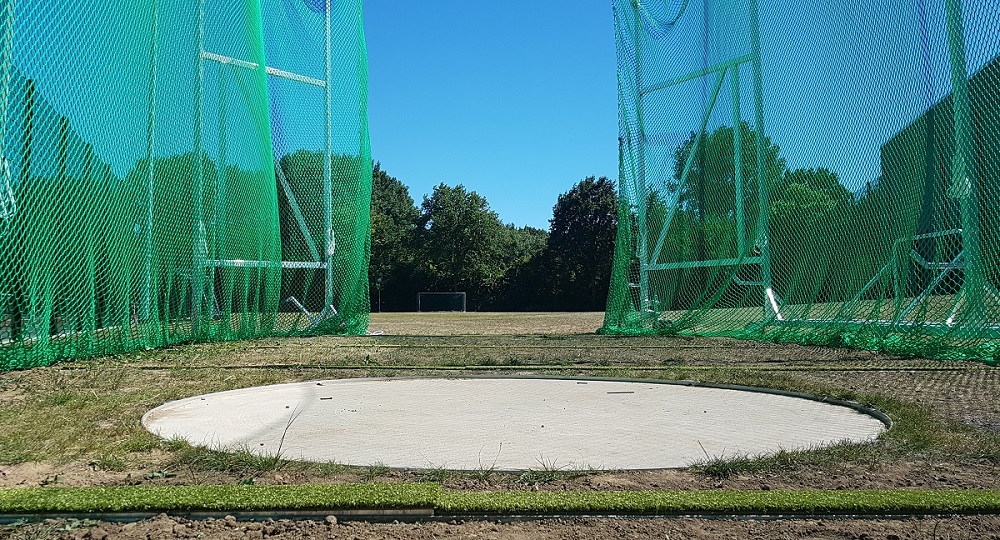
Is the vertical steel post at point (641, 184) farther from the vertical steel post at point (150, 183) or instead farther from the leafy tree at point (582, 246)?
the leafy tree at point (582, 246)

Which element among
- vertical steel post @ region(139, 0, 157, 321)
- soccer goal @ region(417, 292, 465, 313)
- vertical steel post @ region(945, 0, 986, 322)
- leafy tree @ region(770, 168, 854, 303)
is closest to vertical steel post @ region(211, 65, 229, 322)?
vertical steel post @ region(139, 0, 157, 321)

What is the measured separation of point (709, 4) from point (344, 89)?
6.55 m

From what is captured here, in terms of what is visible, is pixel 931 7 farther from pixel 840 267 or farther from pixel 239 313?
pixel 239 313

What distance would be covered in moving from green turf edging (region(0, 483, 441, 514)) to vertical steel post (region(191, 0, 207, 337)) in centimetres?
738

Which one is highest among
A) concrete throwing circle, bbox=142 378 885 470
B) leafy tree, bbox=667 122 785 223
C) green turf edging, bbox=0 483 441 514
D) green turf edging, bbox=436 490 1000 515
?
leafy tree, bbox=667 122 785 223

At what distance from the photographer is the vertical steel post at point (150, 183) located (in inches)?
315

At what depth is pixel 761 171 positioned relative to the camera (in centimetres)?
1012

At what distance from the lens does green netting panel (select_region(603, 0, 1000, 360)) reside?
670 cm

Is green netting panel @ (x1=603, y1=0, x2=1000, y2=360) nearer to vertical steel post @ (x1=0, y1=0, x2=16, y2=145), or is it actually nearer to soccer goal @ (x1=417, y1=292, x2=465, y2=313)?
vertical steel post @ (x1=0, y1=0, x2=16, y2=145)

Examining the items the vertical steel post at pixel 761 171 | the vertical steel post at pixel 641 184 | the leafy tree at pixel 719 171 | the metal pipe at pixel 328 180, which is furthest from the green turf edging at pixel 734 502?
the metal pipe at pixel 328 180

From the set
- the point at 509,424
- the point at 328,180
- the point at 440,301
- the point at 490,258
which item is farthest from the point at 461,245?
the point at 509,424

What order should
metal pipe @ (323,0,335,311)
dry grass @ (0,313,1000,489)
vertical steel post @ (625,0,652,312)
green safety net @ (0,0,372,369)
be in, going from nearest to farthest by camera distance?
1. dry grass @ (0,313,1000,489)
2. green safety net @ (0,0,372,369)
3. metal pipe @ (323,0,335,311)
4. vertical steel post @ (625,0,652,312)

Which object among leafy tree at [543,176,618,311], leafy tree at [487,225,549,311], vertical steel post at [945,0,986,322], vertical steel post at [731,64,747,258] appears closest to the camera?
vertical steel post at [945,0,986,322]

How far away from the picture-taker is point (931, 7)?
7137 mm
